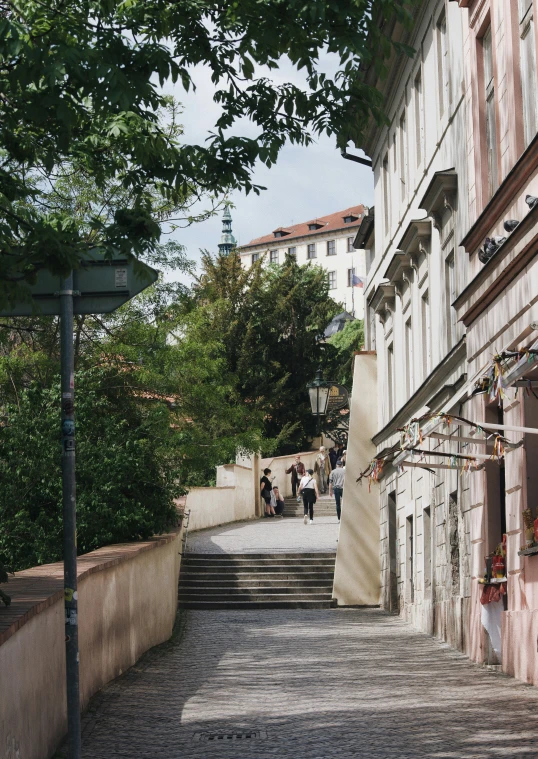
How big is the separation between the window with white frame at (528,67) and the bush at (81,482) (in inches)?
306

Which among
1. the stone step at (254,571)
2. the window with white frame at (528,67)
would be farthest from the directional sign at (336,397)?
the window with white frame at (528,67)

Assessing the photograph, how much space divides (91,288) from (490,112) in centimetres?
956

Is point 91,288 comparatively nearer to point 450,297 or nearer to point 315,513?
point 450,297

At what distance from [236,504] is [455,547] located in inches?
918

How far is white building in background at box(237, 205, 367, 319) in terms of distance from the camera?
5089 inches

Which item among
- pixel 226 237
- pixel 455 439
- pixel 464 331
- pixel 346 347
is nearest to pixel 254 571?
pixel 464 331

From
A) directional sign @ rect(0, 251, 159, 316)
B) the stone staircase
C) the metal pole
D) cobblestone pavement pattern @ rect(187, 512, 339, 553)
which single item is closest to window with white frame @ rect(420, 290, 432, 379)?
cobblestone pavement pattern @ rect(187, 512, 339, 553)

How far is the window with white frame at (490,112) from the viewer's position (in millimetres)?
15305

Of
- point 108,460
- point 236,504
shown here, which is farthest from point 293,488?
point 108,460

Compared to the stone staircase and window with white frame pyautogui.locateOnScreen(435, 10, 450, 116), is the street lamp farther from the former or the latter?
the stone staircase

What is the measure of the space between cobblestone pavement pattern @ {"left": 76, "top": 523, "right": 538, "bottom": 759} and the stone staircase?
24.3 meters

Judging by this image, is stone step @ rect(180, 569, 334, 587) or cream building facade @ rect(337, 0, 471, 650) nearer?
cream building facade @ rect(337, 0, 471, 650)

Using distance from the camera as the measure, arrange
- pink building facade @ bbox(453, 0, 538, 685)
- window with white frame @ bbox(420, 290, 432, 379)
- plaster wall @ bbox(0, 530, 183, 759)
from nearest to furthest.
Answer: plaster wall @ bbox(0, 530, 183, 759) → pink building facade @ bbox(453, 0, 538, 685) → window with white frame @ bbox(420, 290, 432, 379)

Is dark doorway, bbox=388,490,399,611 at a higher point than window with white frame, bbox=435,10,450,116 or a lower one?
lower
